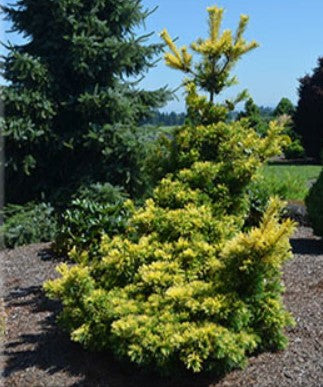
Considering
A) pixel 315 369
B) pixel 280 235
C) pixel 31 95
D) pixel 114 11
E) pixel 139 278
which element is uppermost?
pixel 114 11

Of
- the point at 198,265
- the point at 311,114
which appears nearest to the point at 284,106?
the point at 311,114

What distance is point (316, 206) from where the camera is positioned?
24.8ft

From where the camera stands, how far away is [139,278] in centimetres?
409

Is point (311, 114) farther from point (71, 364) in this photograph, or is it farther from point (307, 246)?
point (71, 364)

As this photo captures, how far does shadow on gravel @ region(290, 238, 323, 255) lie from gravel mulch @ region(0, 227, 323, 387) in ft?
3.96

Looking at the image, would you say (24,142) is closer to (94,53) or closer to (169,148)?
(94,53)

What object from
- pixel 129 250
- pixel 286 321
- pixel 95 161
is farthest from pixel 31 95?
pixel 286 321

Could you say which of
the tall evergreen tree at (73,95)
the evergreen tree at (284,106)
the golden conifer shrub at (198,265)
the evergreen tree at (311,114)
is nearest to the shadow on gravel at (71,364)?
the golden conifer shrub at (198,265)

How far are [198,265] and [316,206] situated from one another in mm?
3915

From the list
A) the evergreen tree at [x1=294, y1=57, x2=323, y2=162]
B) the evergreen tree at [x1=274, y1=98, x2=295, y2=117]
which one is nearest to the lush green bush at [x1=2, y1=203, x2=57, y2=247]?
the evergreen tree at [x1=294, y1=57, x2=323, y2=162]

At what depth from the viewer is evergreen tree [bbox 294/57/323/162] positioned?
1030 inches

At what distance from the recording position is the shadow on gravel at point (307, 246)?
692 centimetres

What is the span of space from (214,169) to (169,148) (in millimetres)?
489

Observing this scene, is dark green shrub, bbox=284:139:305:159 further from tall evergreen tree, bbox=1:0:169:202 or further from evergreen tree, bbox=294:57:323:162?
tall evergreen tree, bbox=1:0:169:202
